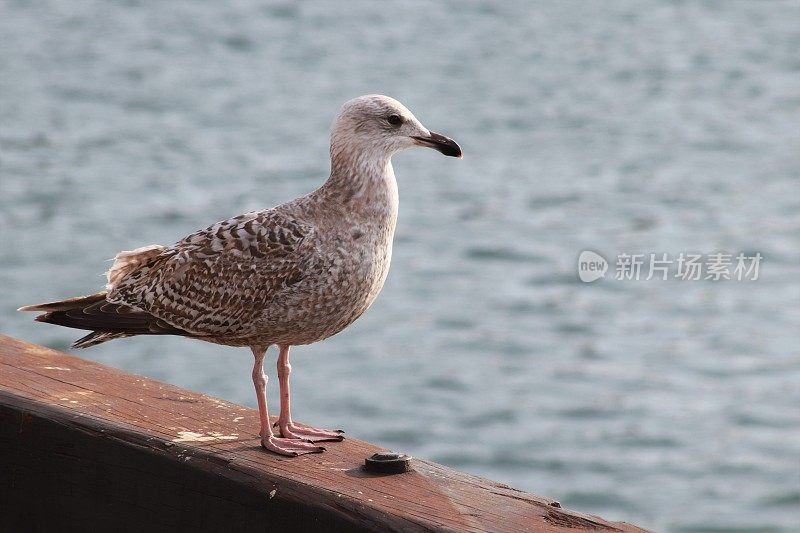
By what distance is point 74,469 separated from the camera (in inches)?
154

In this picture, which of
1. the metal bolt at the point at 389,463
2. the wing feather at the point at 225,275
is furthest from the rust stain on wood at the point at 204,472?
the wing feather at the point at 225,275

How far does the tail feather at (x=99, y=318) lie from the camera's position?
15.7 ft

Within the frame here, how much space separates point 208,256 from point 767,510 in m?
7.39

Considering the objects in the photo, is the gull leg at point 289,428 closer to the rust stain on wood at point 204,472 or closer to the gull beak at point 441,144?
the rust stain on wood at point 204,472

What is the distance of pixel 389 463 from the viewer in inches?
148

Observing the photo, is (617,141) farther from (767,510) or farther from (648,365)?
(767,510)

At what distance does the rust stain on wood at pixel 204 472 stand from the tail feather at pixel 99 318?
38 cm

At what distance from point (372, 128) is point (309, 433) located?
3.52 feet

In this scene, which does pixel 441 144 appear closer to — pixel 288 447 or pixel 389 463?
pixel 288 447

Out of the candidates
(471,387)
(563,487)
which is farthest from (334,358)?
(563,487)

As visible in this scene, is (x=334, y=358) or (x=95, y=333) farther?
(x=334, y=358)

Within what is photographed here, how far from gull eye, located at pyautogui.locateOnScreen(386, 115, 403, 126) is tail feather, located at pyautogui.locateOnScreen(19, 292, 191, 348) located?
1.07m

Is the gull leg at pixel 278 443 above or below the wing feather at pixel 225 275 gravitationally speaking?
below

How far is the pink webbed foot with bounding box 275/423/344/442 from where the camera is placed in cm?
430
